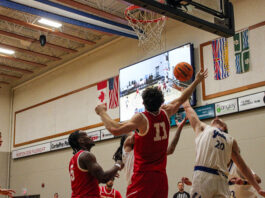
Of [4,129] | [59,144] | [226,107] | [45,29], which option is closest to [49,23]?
[45,29]

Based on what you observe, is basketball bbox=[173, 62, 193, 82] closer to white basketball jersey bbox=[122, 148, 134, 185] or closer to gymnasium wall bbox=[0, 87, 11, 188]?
white basketball jersey bbox=[122, 148, 134, 185]

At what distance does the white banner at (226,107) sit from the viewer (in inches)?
440

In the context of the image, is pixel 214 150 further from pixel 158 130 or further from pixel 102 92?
pixel 102 92

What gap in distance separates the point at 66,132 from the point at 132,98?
510cm

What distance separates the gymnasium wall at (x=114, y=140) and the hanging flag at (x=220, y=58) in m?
0.41

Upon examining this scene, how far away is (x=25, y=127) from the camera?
20250 mm

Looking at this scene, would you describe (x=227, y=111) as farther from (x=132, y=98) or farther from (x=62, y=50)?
(x=62, y=50)

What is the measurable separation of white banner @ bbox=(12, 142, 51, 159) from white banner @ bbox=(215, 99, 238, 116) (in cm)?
950

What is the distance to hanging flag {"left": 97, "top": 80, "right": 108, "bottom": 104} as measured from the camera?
15.9 meters

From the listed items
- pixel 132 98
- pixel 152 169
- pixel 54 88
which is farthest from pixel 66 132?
pixel 152 169

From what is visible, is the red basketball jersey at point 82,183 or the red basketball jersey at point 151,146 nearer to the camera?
the red basketball jersey at point 151,146

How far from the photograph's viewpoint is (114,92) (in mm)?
15367

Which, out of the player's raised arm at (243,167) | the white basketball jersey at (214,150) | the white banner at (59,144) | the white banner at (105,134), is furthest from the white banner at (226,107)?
the white banner at (59,144)

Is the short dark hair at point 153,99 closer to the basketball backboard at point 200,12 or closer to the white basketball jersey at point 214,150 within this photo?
the white basketball jersey at point 214,150
